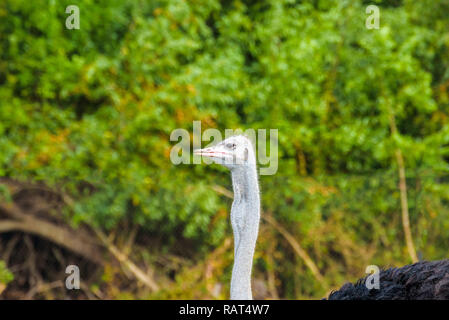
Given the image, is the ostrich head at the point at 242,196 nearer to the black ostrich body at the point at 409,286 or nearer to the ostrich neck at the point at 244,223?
the ostrich neck at the point at 244,223

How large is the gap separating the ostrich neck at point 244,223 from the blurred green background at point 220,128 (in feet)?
9.96

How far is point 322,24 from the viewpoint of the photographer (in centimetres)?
684

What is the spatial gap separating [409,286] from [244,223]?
2.52 feet

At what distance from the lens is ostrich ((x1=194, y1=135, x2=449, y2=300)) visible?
237cm

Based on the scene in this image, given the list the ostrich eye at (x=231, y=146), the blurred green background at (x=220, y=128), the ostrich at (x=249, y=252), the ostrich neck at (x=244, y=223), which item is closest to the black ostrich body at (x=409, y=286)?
the ostrich at (x=249, y=252)

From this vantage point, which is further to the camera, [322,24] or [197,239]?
[322,24]

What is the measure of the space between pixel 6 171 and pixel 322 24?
2.90 meters

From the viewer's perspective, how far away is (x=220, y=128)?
22.3 ft

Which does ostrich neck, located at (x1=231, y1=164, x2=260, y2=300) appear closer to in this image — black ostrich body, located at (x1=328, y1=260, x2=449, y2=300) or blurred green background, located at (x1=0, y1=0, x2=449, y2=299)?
black ostrich body, located at (x1=328, y1=260, x2=449, y2=300)

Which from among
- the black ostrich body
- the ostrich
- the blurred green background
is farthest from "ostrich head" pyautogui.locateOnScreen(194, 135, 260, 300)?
the blurred green background

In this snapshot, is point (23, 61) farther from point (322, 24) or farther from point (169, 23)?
point (322, 24)

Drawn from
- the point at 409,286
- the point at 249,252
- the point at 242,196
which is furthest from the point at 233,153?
the point at 409,286

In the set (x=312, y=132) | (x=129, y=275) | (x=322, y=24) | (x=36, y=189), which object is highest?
(x=322, y=24)
